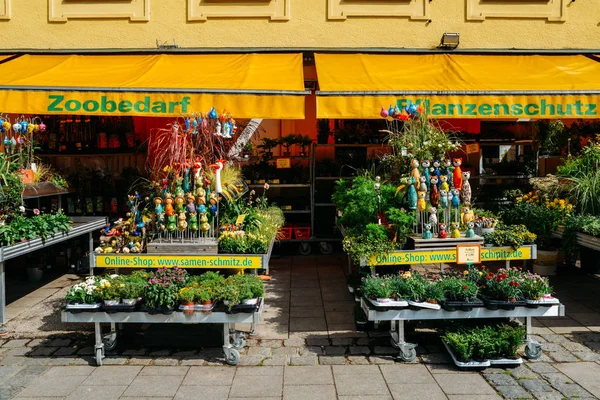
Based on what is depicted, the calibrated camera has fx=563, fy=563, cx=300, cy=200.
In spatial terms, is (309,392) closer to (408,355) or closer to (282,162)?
(408,355)

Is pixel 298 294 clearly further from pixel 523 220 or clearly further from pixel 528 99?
pixel 528 99

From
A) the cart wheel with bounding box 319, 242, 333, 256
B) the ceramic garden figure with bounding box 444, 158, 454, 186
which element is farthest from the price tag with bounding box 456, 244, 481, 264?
the cart wheel with bounding box 319, 242, 333, 256

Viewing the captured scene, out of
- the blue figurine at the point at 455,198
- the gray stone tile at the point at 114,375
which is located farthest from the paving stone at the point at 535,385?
the gray stone tile at the point at 114,375

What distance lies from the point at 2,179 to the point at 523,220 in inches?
277

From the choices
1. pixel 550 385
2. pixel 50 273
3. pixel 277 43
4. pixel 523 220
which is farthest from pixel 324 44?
pixel 550 385

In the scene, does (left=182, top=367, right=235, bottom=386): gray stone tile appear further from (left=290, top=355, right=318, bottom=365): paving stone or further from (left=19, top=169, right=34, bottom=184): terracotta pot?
(left=19, top=169, right=34, bottom=184): terracotta pot

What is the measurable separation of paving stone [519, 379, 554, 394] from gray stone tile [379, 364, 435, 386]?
2.48 ft

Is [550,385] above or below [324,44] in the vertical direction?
below

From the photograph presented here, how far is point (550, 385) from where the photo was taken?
15.4 ft

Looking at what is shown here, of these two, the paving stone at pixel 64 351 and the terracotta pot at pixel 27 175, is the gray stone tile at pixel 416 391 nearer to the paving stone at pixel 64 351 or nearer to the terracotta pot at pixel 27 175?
the paving stone at pixel 64 351

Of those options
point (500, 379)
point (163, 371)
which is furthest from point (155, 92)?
point (500, 379)

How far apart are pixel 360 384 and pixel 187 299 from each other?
5.60ft

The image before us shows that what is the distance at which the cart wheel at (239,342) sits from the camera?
5.48 meters

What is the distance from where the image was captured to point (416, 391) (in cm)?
459
